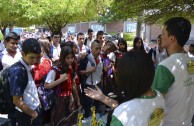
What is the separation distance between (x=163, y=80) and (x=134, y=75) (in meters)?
0.55

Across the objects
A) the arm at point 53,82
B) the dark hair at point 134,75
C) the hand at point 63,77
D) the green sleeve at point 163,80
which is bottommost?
the arm at point 53,82

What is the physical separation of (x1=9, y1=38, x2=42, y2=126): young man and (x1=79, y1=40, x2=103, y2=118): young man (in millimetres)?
2359

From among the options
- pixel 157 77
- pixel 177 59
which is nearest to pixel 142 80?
pixel 157 77

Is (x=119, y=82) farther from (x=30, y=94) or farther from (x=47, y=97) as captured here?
(x=47, y=97)

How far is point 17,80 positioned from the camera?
2852 mm

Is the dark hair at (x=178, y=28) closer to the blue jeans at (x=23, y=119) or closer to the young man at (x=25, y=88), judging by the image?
the young man at (x=25, y=88)

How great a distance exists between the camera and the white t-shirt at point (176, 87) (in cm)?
217

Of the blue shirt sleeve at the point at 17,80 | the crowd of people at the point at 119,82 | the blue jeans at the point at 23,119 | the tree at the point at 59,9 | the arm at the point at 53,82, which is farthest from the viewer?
the tree at the point at 59,9

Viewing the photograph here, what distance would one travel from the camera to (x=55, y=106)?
14.1ft

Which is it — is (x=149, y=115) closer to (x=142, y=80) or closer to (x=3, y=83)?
(x=142, y=80)

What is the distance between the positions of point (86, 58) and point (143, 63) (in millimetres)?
3851

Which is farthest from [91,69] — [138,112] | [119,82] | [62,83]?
[138,112]

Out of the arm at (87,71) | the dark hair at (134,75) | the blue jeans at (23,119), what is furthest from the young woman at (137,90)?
the arm at (87,71)

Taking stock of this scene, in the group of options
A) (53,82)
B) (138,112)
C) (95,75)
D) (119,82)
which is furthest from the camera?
(95,75)
